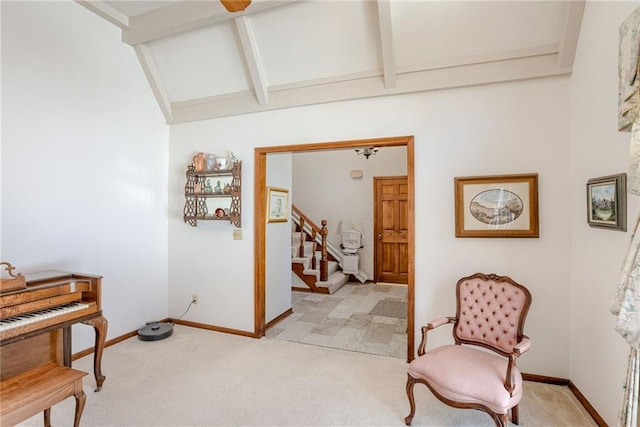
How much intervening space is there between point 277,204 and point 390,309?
93.4 inches

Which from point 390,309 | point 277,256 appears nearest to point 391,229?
point 390,309

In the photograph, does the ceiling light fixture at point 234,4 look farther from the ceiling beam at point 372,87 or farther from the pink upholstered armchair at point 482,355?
the pink upholstered armchair at point 482,355

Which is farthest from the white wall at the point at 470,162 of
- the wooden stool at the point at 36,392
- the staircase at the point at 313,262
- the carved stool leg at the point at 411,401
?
the staircase at the point at 313,262

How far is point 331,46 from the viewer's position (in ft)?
9.96

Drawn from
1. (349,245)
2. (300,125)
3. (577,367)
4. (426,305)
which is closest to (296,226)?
(349,245)

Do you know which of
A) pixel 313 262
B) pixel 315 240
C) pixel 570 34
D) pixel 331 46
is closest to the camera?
pixel 570 34

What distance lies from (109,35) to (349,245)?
5116 millimetres

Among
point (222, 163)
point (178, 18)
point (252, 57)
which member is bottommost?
point (222, 163)

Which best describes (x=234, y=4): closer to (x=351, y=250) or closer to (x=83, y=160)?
(x=83, y=160)

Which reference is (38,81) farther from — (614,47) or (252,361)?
(614,47)

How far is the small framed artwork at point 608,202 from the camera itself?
1.91m

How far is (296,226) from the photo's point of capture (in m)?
6.86

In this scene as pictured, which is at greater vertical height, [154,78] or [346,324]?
[154,78]

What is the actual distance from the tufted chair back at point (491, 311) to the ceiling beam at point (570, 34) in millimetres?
1842
